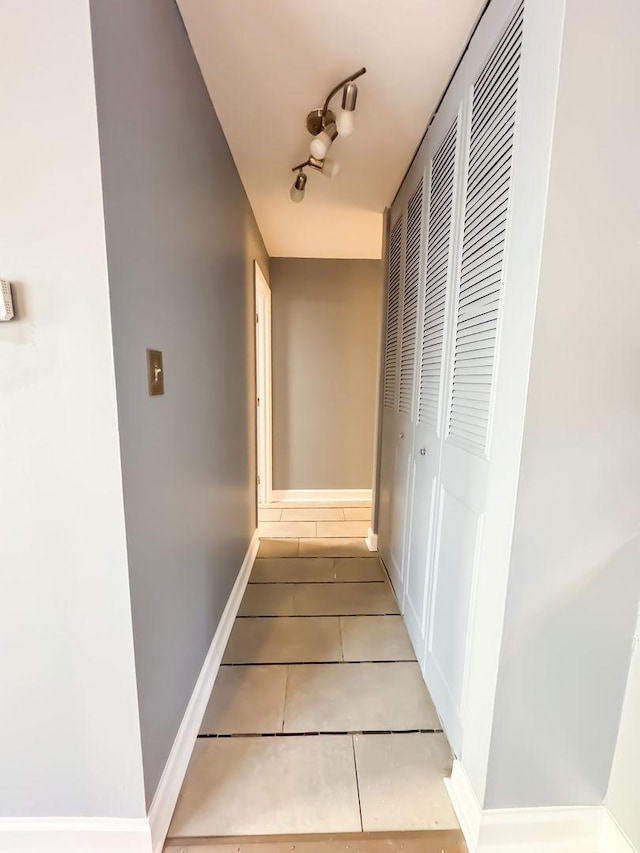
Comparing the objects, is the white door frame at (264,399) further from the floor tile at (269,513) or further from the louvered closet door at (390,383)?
the louvered closet door at (390,383)

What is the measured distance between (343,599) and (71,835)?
131 centimetres

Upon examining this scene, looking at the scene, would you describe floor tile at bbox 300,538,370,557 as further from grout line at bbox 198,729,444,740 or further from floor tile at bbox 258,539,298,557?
grout line at bbox 198,729,444,740

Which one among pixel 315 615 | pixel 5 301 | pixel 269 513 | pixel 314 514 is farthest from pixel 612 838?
pixel 269 513

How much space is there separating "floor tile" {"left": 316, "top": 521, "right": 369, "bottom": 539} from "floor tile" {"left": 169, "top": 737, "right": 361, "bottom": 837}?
63.4 inches

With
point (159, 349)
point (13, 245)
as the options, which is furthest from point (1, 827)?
point (13, 245)

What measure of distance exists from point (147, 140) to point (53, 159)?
0.95 ft

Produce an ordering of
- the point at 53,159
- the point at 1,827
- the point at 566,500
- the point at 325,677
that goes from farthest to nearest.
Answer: the point at 325,677, the point at 1,827, the point at 566,500, the point at 53,159

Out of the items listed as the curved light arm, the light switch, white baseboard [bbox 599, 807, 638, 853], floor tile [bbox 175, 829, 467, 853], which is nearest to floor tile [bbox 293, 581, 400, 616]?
floor tile [bbox 175, 829, 467, 853]

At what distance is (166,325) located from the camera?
102 centimetres

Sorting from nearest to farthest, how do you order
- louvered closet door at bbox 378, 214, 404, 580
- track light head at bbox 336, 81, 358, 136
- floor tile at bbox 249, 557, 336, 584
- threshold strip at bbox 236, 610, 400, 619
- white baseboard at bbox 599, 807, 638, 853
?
white baseboard at bbox 599, 807, 638, 853
track light head at bbox 336, 81, 358, 136
threshold strip at bbox 236, 610, 400, 619
louvered closet door at bbox 378, 214, 404, 580
floor tile at bbox 249, 557, 336, 584

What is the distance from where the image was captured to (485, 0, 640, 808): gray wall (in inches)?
27.9

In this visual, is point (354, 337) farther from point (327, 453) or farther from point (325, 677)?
point (325, 677)

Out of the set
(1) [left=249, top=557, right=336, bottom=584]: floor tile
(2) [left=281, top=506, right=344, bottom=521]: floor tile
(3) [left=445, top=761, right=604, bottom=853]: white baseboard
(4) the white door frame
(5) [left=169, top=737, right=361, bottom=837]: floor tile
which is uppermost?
(4) the white door frame

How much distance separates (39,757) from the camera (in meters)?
0.89
